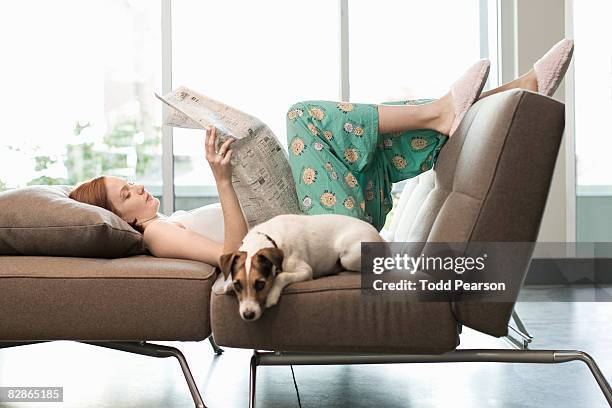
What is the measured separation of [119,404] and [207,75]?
339 cm

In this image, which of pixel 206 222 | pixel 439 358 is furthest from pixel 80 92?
pixel 439 358

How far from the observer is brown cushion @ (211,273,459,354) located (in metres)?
1.93

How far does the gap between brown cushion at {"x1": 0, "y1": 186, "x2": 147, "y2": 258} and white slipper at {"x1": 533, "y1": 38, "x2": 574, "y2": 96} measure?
4.44 ft

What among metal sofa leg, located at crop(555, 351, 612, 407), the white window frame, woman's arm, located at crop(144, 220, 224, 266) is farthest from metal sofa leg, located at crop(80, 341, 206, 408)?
the white window frame

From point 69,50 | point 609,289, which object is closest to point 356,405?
point 609,289

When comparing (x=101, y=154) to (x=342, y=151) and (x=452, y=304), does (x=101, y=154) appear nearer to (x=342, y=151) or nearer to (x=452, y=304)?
(x=342, y=151)

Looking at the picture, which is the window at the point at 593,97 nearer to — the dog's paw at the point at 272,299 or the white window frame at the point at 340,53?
the white window frame at the point at 340,53

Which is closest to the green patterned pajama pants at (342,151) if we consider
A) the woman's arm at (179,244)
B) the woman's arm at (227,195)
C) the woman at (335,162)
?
the woman at (335,162)

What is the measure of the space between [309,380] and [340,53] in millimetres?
3225

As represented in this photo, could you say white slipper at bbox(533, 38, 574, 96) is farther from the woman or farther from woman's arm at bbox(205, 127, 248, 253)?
woman's arm at bbox(205, 127, 248, 253)

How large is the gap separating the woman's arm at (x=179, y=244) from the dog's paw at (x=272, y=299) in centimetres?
44

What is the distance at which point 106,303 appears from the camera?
210 centimetres

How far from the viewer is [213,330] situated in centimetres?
199

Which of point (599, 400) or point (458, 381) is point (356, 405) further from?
point (599, 400)
